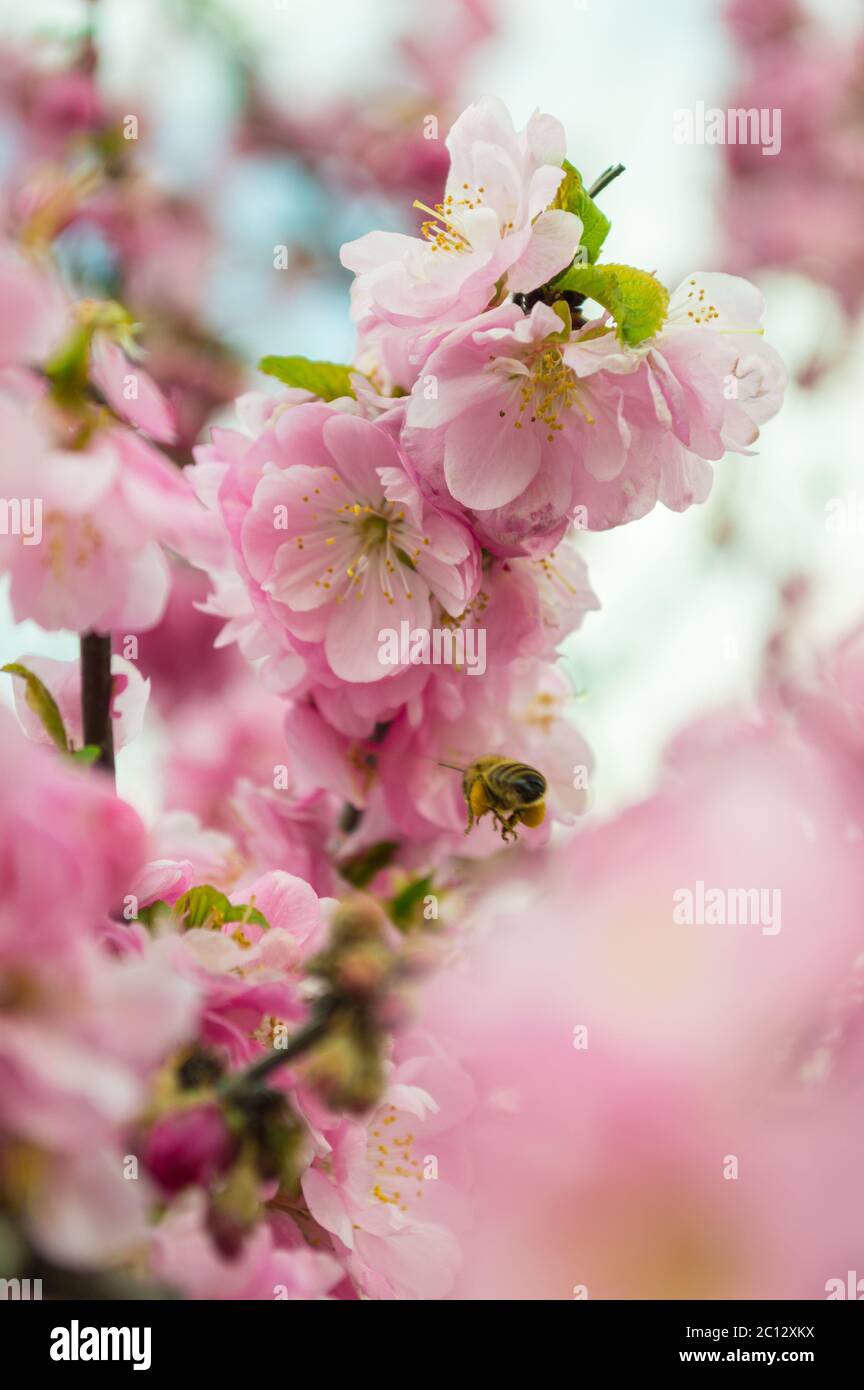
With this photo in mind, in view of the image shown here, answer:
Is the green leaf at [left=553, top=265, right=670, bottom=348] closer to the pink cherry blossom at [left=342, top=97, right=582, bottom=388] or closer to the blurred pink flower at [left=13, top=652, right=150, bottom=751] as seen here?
the pink cherry blossom at [left=342, top=97, right=582, bottom=388]

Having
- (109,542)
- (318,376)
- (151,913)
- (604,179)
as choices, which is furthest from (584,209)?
(151,913)

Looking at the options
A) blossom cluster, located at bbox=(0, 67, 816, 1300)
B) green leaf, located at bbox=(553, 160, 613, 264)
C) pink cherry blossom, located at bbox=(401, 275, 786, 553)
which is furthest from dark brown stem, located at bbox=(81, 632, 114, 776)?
green leaf, located at bbox=(553, 160, 613, 264)

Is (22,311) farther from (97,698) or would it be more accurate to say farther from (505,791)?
(505,791)

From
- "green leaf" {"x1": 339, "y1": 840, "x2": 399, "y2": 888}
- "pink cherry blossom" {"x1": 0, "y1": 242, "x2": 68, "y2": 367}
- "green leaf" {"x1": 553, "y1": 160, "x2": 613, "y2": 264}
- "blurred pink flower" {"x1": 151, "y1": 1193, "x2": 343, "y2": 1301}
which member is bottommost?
"blurred pink flower" {"x1": 151, "y1": 1193, "x2": 343, "y2": 1301}

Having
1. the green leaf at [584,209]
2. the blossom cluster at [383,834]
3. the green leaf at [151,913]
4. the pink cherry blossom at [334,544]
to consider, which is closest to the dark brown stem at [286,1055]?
the blossom cluster at [383,834]

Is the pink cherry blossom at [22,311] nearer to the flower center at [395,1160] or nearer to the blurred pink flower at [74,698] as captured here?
the blurred pink flower at [74,698]
